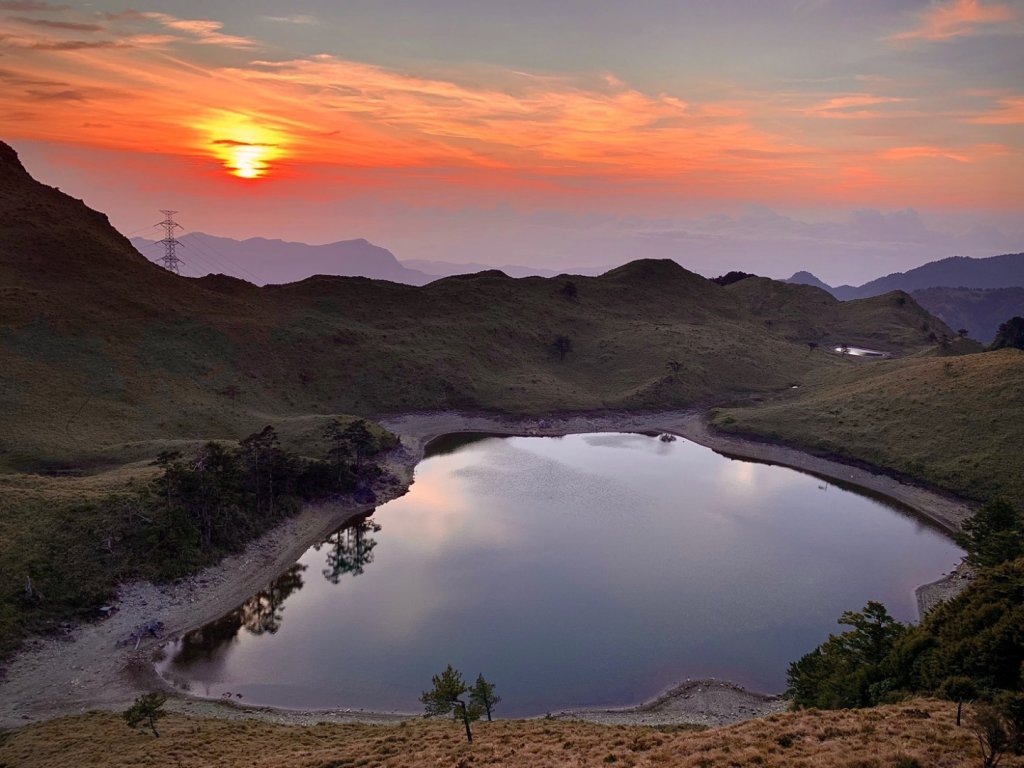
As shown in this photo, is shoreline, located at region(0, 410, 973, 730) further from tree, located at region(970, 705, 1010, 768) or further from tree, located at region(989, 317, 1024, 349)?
tree, located at region(989, 317, 1024, 349)

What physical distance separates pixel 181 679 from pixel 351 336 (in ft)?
318

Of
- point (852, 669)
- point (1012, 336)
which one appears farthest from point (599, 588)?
point (1012, 336)

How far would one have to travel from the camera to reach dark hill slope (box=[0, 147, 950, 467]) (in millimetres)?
88312

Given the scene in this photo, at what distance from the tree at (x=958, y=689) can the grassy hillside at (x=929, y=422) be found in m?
63.7

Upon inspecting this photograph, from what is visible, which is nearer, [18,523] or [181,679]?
[181,679]

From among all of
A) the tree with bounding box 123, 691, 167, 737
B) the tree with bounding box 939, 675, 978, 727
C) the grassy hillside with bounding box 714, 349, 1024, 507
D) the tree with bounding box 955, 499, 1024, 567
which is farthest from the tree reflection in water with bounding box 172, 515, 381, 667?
the grassy hillside with bounding box 714, 349, 1024, 507

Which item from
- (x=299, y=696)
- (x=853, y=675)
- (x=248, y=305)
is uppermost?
(x=248, y=305)

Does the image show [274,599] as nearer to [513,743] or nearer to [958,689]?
[513,743]

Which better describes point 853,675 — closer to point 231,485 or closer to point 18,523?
point 231,485

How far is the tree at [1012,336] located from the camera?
150 meters

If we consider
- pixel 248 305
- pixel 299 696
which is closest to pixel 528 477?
pixel 299 696

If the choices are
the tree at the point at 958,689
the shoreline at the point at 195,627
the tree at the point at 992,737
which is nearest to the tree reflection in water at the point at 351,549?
the shoreline at the point at 195,627

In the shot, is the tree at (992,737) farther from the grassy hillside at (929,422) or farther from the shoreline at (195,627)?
the grassy hillside at (929,422)

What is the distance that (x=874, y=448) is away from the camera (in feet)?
303
